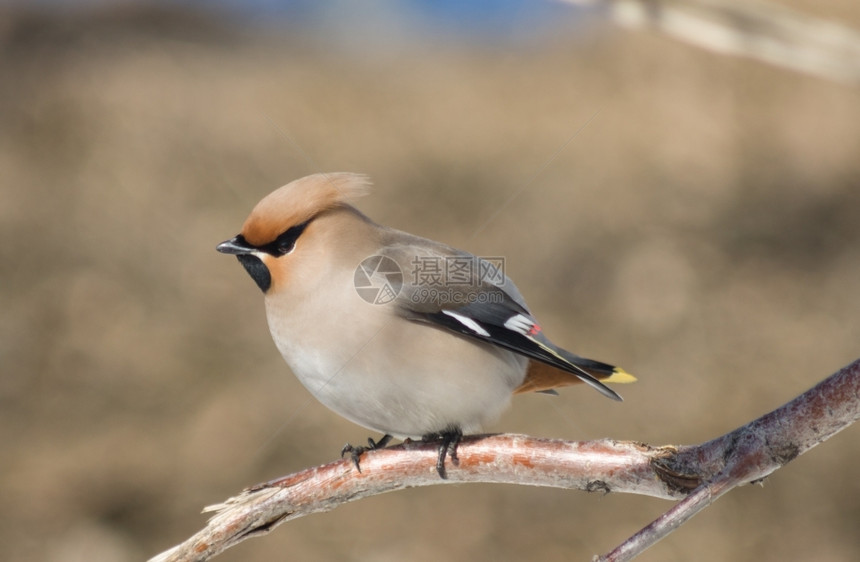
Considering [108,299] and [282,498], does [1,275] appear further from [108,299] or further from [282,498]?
[282,498]

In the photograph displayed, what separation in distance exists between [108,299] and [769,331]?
5978 mm

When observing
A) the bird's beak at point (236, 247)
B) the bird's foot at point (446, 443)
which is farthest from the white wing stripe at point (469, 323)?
the bird's beak at point (236, 247)

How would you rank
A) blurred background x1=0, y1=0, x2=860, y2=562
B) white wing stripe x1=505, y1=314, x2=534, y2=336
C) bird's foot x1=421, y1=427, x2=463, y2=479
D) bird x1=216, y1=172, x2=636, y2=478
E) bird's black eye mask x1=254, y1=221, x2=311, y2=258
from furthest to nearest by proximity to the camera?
1. blurred background x1=0, y1=0, x2=860, y2=562
2. white wing stripe x1=505, y1=314, x2=534, y2=336
3. bird's foot x1=421, y1=427, x2=463, y2=479
4. bird x1=216, y1=172, x2=636, y2=478
5. bird's black eye mask x1=254, y1=221, x2=311, y2=258

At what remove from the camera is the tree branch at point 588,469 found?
1973 millimetres

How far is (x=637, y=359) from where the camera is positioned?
773 centimetres

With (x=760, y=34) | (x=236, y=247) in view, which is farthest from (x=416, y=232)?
(x=236, y=247)

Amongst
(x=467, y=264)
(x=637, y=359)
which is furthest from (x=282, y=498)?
(x=637, y=359)

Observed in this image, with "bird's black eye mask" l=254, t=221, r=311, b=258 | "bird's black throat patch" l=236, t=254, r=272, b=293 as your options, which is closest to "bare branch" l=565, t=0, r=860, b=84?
"bird's black eye mask" l=254, t=221, r=311, b=258

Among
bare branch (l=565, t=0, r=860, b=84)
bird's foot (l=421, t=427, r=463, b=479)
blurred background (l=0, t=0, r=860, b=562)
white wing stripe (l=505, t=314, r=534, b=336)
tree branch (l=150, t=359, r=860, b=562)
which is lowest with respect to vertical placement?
tree branch (l=150, t=359, r=860, b=562)

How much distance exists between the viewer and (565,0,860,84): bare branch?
3135 mm

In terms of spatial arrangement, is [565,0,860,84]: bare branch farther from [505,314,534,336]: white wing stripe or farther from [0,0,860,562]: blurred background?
[0,0,860,562]: blurred background

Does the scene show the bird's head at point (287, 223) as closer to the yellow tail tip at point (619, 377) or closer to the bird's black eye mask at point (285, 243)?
the bird's black eye mask at point (285, 243)

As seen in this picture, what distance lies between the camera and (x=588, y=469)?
2441 mm

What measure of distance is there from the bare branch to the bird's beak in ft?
5.17
